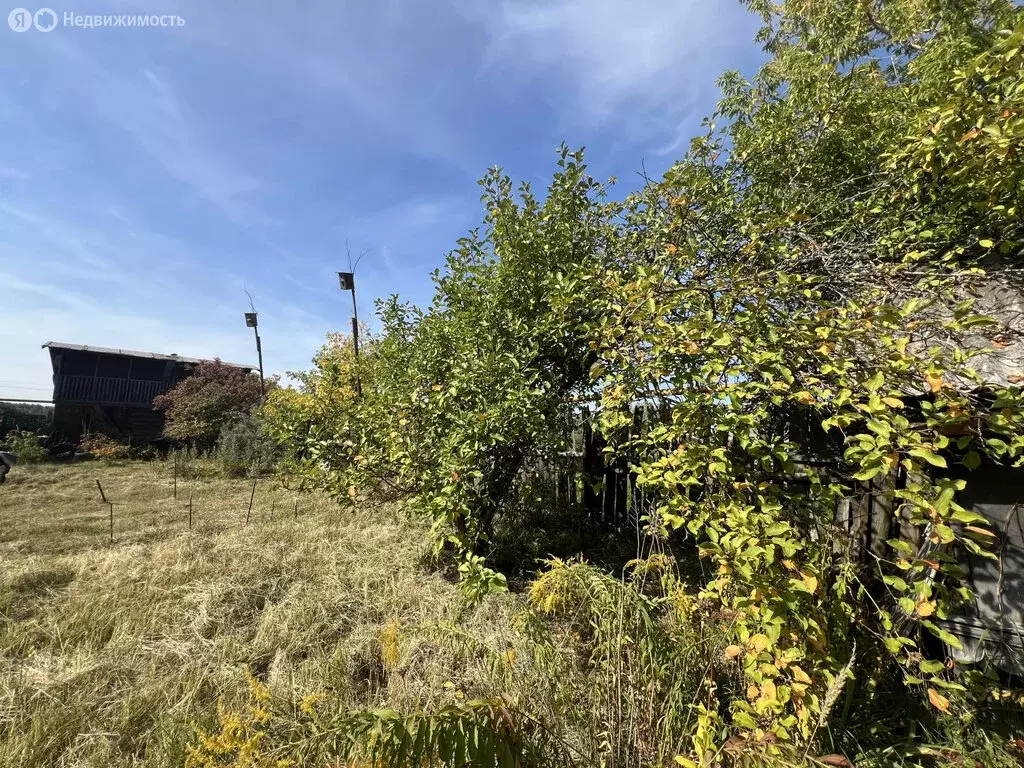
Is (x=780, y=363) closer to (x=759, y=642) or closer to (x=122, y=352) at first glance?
(x=759, y=642)

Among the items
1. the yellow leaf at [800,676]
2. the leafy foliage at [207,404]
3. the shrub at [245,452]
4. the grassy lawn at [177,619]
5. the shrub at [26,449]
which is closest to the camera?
the yellow leaf at [800,676]

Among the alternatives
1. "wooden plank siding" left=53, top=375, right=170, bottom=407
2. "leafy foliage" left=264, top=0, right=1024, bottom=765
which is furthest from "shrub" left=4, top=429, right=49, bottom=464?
"leafy foliage" left=264, top=0, right=1024, bottom=765

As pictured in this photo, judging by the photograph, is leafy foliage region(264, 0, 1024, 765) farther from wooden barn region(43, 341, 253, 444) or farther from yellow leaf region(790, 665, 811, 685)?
wooden barn region(43, 341, 253, 444)

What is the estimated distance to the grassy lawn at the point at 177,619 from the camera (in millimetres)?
2402

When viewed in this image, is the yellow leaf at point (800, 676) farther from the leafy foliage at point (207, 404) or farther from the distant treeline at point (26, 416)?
the distant treeline at point (26, 416)

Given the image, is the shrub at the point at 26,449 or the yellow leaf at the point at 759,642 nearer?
the yellow leaf at the point at 759,642

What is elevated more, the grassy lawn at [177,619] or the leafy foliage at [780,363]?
the leafy foliage at [780,363]

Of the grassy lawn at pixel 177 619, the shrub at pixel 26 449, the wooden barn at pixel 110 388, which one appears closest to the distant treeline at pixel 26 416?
the wooden barn at pixel 110 388

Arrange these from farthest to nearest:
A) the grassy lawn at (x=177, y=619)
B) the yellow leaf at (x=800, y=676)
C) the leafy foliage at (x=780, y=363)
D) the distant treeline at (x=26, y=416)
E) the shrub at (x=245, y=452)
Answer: the distant treeline at (x=26, y=416) → the shrub at (x=245, y=452) → the grassy lawn at (x=177, y=619) → the leafy foliage at (x=780, y=363) → the yellow leaf at (x=800, y=676)

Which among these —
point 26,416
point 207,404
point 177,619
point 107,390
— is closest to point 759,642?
point 177,619

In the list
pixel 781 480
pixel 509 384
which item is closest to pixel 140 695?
pixel 509 384

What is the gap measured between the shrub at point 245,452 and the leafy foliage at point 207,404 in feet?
5.44

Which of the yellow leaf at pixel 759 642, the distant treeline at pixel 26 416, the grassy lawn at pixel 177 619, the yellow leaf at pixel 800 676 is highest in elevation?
the distant treeline at pixel 26 416

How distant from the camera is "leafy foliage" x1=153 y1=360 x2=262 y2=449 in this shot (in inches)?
582
